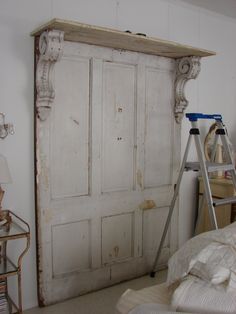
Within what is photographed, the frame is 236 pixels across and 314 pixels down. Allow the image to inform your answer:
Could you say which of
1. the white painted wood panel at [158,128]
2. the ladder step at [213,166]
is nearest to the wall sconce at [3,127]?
the white painted wood panel at [158,128]

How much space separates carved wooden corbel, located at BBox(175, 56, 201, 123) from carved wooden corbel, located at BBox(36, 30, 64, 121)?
1.24 meters

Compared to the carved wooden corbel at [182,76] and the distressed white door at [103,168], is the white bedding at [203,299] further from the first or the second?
the carved wooden corbel at [182,76]

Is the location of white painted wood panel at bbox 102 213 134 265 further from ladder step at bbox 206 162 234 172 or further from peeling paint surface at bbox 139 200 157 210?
ladder step at bbox 206 162 234 172

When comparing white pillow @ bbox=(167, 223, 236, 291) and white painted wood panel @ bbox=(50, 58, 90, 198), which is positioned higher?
white painted wood panel @ bbox=(50, 58, 90, 198)

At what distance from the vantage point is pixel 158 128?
316cm

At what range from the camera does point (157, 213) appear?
325cm

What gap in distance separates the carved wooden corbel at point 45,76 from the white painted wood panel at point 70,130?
0.40 feet

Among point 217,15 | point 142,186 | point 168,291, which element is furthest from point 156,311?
point 217,15

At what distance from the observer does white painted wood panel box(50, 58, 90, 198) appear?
102 inches

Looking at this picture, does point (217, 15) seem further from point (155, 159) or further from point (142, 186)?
point (142, 186)

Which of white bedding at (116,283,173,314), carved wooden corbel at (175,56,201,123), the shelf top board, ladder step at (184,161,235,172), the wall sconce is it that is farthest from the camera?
carved wooden corbel at (175,56,201,123)

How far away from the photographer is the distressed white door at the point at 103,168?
8.55 ft

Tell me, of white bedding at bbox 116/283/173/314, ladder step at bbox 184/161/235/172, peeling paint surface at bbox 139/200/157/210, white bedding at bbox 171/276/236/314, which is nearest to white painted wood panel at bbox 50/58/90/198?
peeling paint surface at bbox 139/200/157/210

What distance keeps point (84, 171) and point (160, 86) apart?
1.04 meters
